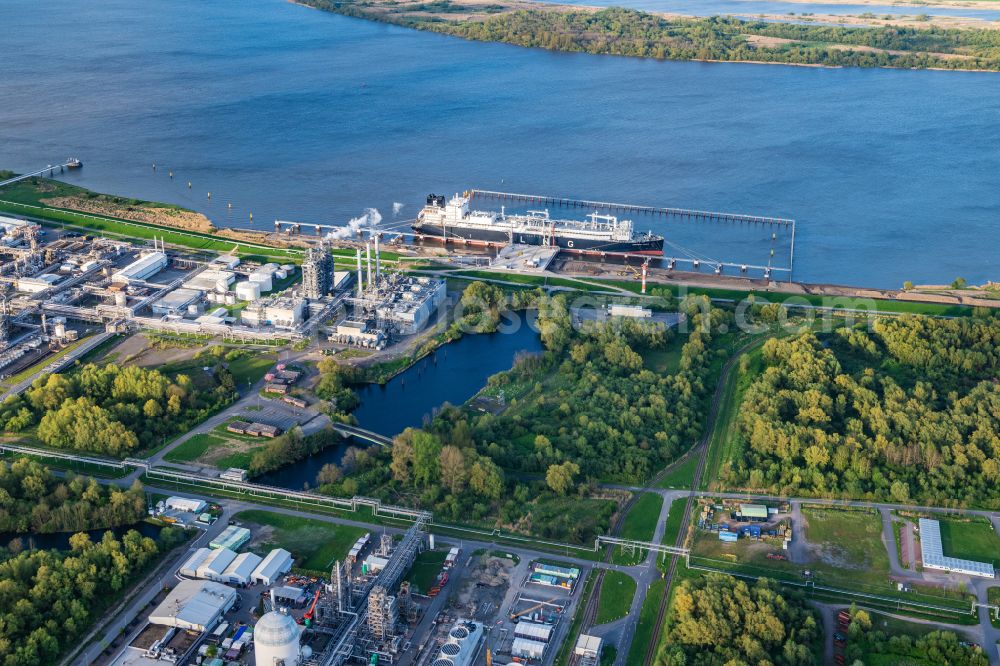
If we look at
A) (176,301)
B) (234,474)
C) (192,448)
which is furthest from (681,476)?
(176,301)

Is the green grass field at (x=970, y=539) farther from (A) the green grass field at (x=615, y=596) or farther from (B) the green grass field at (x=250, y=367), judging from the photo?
(B) the green grass field at (x=250, y=367)

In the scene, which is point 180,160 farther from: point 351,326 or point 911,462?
point 911,462

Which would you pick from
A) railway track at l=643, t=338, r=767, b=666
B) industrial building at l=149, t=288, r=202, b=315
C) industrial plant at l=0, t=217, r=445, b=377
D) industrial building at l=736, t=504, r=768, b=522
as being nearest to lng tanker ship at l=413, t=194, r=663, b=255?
industrial plant at l=0, t=217, r=445, b=377

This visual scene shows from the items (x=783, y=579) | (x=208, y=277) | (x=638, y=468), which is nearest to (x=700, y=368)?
(x=638, y=468)

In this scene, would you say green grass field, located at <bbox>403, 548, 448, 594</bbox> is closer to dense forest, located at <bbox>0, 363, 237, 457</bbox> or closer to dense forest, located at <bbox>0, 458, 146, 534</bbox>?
dense forest, located at <bbox>0, 458, 146, 534</bbox>

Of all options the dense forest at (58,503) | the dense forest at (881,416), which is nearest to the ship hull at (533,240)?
the dense forest at (881,416)

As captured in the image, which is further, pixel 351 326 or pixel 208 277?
pixel 208 277
